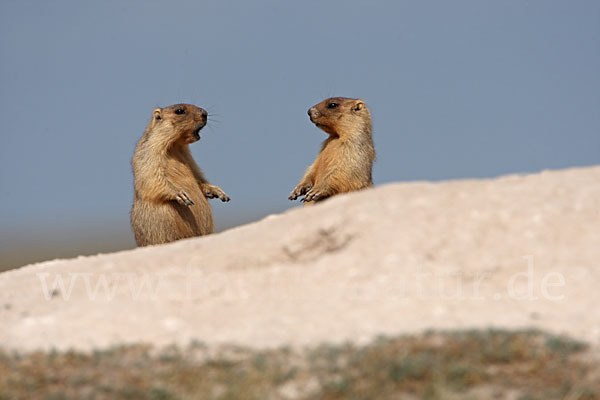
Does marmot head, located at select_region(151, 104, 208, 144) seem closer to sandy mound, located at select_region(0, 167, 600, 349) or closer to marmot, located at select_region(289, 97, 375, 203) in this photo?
marmot, located at select_region(289, 97, 375, 203)

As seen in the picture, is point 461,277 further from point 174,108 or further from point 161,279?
point 174,108

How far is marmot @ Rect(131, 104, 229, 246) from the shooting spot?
1378cm

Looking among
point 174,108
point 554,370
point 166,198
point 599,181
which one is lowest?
point 554,370

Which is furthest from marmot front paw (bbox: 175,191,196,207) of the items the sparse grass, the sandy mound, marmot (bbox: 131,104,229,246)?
the sparse grass

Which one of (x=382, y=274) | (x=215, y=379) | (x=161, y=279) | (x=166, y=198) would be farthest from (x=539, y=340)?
(x=166, y=198)

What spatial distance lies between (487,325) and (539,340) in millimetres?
551

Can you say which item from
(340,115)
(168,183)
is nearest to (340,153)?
(340,115)

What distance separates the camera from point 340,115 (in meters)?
14.5

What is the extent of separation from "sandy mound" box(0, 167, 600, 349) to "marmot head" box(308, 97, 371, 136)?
4691mm

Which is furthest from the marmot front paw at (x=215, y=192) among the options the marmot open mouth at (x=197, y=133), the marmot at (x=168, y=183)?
the marmot open mouth at (x=197, y=133)

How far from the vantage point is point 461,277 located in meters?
7.93

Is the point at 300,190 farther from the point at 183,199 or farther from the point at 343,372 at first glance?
the point at 343,372

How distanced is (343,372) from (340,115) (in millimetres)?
8928

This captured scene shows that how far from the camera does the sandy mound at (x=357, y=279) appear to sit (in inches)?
281
